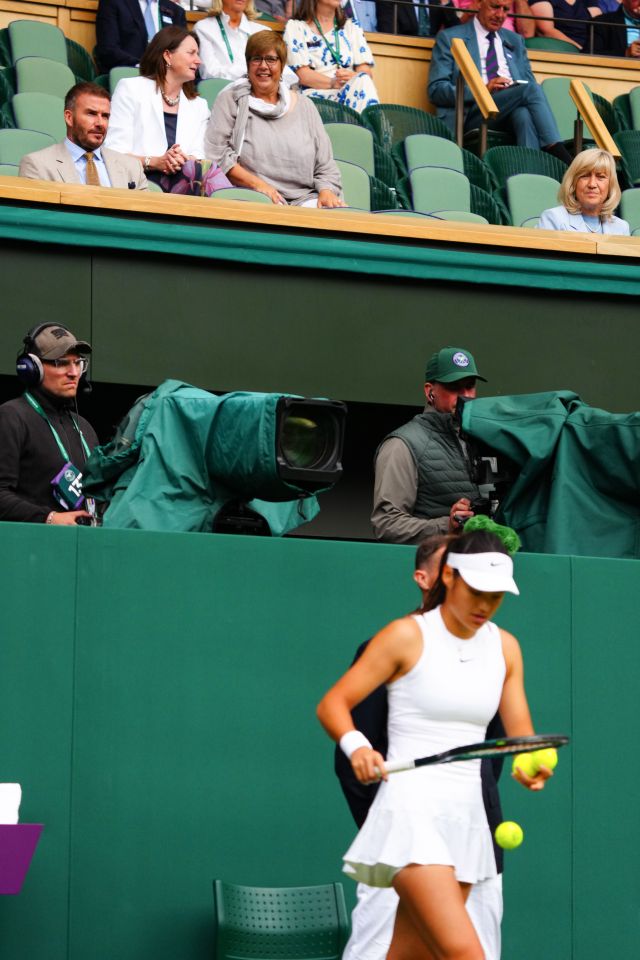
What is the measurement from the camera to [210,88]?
31.0 ft

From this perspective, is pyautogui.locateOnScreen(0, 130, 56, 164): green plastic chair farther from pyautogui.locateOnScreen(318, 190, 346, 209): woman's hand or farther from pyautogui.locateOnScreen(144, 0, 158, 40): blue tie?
pyautogui.locateOnScreen(144, 0, 158, 40): blue tie

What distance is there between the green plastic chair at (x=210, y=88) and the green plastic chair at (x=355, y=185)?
101 centimetres

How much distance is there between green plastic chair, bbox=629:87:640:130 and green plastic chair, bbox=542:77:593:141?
42cm

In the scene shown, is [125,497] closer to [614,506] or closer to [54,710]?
[54,710]

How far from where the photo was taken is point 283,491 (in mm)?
5336

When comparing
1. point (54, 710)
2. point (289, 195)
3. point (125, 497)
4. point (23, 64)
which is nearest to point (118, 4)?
point (23, 64)

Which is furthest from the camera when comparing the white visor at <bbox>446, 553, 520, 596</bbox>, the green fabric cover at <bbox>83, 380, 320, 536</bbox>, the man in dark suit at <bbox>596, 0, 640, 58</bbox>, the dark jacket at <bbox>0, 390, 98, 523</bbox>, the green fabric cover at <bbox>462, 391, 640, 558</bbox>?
the man in dark suit at <bbox>596, 0, 640, 58</bbox>

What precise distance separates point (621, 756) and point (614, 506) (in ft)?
3.23

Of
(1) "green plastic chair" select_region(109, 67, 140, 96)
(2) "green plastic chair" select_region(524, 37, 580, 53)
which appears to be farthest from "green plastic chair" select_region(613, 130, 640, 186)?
(1) "green plastic chair" select_region(109, 67, 140, 96)

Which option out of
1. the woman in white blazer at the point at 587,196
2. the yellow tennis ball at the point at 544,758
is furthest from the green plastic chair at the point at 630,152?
the yellow tennis ball at the point at 544,758

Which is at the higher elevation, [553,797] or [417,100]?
[417,100]

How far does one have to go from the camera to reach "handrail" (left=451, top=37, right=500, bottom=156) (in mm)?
9883

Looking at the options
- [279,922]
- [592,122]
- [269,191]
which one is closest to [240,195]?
[269,191]

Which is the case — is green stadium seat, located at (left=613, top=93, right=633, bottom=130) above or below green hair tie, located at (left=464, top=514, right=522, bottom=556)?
above
